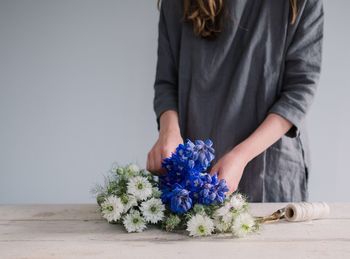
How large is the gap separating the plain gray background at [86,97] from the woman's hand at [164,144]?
119cm

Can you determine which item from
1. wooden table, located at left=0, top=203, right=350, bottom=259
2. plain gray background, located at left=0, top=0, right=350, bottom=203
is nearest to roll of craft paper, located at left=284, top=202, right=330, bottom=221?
wooden table, located at left=0, top=203, right=350, bottom=259

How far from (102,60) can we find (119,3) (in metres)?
0.28

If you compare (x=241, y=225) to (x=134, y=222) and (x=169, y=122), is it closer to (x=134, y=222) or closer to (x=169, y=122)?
(x=134, y=222)

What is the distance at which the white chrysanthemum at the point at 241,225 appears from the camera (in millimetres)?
875

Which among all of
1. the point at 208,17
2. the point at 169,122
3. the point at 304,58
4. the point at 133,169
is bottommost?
the point at 133,169

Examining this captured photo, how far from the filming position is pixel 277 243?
86cm

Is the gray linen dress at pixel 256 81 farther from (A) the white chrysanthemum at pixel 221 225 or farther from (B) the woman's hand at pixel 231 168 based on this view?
(A) the white chrysanthemum at pixel 221 225

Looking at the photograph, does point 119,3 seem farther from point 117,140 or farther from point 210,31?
point 210,31

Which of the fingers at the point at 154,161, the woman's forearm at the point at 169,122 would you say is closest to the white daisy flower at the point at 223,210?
the fingers at the point at 154,161

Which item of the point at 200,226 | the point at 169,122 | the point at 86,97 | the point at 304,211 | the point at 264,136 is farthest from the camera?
the point at 86,97

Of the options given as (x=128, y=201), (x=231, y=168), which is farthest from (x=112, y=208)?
(x=231, y=168)

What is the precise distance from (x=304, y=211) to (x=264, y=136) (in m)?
0.20

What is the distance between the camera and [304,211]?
98 centimetres

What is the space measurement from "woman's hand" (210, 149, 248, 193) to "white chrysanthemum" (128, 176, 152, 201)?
0.50 ft
